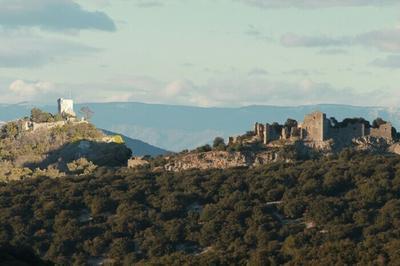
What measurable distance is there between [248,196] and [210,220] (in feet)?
18.9

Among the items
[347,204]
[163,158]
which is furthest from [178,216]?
[163,158]

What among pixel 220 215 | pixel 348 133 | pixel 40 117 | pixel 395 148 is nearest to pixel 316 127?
pixel 348 133

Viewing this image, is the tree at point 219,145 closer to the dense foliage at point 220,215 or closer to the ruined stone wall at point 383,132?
the dense foliage at point 220,215

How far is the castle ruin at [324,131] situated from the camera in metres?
88.4

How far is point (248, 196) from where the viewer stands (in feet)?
248

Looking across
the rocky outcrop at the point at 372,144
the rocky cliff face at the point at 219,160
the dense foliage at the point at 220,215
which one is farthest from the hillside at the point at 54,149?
the rocky outcrop at the point at 372,144

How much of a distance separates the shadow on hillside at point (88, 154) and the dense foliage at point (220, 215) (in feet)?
69.1

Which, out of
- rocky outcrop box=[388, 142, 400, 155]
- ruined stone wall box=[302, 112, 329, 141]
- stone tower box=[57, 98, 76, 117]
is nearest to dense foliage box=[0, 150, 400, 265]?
ruined stone wall box=[302, 112, 329, 141]

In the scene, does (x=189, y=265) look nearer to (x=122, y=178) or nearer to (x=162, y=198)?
(x=162, y=198)

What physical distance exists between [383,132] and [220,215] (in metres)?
22.0

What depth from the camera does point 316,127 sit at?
3474 inches

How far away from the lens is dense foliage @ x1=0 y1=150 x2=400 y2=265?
63031mm

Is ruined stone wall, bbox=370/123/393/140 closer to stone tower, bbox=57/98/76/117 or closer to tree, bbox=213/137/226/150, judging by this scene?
tree, bbox=213/137/226/150

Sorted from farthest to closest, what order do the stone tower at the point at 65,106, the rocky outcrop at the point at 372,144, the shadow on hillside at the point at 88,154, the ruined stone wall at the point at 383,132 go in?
1. the stone tower at the point at 65,106
2. the shadow on hillside at the point at 88,154
3. the ruined stone wall at the point at 383,132
4. the rocky outcrop at the point at 372,144
